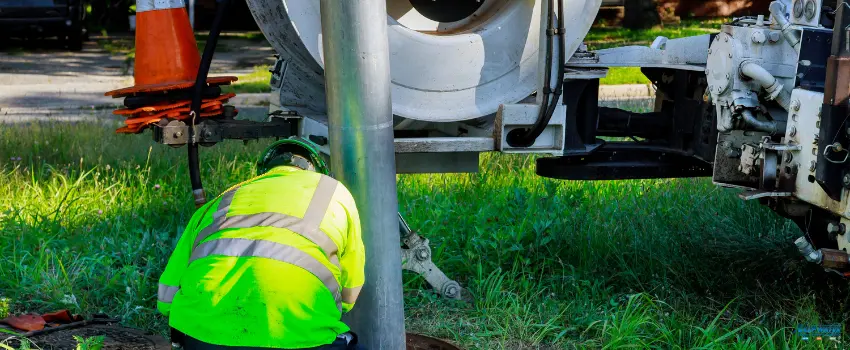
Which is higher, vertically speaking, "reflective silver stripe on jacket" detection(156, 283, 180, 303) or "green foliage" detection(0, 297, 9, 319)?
"reflective silver stripe on jacket" detection(156, 283, 180, 303)

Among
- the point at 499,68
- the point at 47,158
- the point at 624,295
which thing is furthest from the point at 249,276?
the point at 47,158

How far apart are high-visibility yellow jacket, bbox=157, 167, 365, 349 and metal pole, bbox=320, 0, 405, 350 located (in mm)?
207

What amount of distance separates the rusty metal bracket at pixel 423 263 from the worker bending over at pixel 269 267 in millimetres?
1362

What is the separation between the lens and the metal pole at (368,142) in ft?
9.91

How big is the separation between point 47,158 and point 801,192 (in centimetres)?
472

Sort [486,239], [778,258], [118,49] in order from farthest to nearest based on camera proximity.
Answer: [118,49] < [486,239] < [778,258]

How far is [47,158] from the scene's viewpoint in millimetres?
6547

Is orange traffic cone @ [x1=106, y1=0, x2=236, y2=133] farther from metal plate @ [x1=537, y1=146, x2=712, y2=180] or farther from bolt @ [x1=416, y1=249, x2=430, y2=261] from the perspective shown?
metal plate @ [x1=537, y1=146, x2=712, y2=180]

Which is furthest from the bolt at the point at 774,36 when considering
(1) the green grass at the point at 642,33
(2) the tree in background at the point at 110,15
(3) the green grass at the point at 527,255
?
(2) the tree in background at the point at 110,15

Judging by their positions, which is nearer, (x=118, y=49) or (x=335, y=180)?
(x=335, y=180)

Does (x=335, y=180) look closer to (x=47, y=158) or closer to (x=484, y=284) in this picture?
(x=484, y=284)

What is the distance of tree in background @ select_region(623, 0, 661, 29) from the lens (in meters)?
18.4

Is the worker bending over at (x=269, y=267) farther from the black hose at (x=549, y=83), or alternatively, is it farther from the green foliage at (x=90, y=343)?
the black hose at (x=549, y=83)


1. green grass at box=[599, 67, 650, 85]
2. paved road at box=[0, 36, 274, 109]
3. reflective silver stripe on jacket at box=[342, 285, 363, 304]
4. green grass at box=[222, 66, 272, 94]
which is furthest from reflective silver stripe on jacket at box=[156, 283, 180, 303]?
green grass at box=[599, 67, 650, 85]
